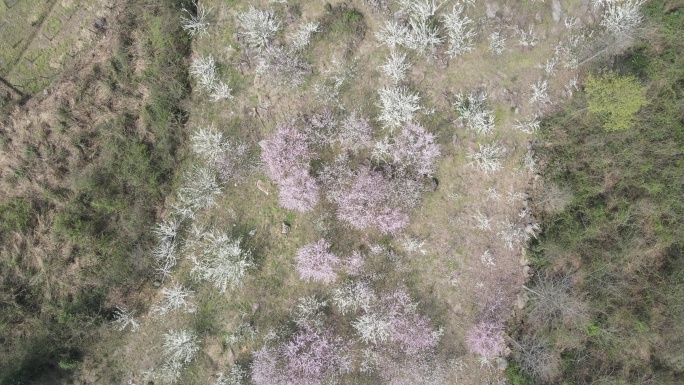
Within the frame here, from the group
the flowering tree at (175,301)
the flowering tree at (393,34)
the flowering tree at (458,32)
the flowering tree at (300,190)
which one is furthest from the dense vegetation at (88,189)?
the flowering tree at (458,32)

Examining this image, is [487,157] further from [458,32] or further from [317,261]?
[317,261]

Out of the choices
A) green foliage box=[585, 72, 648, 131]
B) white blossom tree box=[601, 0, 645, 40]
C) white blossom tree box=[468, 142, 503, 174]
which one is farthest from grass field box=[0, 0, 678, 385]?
green foliage box=[585, 72, 648, 131]

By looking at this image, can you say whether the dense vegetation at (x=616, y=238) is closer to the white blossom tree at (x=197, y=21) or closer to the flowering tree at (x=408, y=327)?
the flowering tree at (x=408, y=327)

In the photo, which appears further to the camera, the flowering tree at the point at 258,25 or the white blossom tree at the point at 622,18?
the flowering tree at the point at 258,25

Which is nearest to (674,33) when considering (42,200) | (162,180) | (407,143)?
(407,143)

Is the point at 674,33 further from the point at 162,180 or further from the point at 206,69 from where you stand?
the point at 162,180

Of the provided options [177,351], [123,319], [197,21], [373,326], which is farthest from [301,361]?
[197,21]
